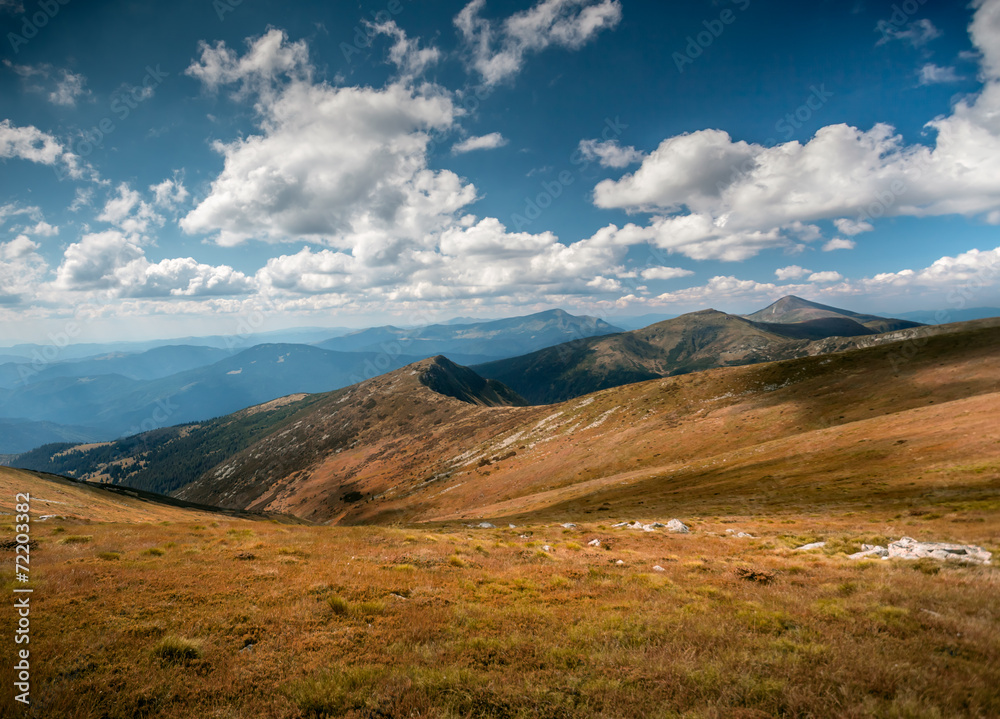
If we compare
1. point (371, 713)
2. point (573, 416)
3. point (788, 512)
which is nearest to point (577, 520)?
point (788, 512)

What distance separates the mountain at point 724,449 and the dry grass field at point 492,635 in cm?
1933

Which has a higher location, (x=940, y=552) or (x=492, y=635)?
(x=492, y=635)

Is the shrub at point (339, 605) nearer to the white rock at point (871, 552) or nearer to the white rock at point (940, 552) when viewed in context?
the white rock at point (871, 552)

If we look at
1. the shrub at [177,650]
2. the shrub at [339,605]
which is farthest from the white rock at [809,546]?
the shrub at [177,650]

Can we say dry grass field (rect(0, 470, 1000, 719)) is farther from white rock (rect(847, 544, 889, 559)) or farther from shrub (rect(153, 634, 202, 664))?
white rock (rect(847, 544, 889, 559))

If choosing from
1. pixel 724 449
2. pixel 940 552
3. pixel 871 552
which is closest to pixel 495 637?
pixel 871 552

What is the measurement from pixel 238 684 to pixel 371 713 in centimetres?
319

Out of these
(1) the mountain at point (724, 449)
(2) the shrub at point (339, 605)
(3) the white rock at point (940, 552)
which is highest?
(2) the shrub at point (339, 605)

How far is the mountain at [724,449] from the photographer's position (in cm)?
3378

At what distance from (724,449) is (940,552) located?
4478 centimetres

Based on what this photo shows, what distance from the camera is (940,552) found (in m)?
15.9

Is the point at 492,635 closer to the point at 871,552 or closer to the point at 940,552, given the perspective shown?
the point at 871,552

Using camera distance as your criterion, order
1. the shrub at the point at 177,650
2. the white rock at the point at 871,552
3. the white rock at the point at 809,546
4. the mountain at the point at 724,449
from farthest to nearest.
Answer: the mountain at the point at 724,449 < the white rock at the point at 809,546 < the white rock at the point at 871,552 < the shrub at the point at 177,650

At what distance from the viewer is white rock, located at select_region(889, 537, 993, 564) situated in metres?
14.8
